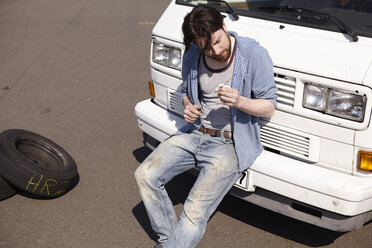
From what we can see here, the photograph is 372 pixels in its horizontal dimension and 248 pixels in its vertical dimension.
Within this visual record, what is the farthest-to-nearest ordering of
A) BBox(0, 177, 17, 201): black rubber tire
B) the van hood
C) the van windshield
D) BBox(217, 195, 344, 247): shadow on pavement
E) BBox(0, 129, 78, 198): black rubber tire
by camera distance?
BBox(0, 177, 17, 201): black rubber tire → BBox(0, 129, 78, 198): black rubber tire → BBox(217, 195, 344, 247): shadow on pavement → the van windshield → the van hood

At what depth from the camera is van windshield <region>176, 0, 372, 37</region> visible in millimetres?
3243

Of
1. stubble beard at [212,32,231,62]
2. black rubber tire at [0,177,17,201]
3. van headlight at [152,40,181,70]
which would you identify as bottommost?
black rubber tire at [0,177,17,201]

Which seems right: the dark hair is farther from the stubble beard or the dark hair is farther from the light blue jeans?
the light blue jeans

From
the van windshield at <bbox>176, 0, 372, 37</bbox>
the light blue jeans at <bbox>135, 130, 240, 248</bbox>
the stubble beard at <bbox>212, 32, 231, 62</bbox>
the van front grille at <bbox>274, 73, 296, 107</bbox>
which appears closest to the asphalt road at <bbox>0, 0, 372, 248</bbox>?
the light blue jeans at <bbox>135, 130, 240, 248</bbox>

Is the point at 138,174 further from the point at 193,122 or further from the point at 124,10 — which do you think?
the point at 124,10

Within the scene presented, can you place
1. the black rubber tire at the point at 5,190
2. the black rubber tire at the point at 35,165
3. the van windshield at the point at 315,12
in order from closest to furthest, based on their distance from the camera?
1. the van windshield at the point at 315,12
2. the black rubber tire at the point at 35,165
3. the black rubber tire at the point at 5,190

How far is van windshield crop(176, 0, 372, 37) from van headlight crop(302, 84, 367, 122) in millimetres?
450

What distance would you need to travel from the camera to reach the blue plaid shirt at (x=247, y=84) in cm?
307

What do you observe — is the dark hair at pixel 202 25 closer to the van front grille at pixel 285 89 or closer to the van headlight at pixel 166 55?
the van front grille at pixel 285 89

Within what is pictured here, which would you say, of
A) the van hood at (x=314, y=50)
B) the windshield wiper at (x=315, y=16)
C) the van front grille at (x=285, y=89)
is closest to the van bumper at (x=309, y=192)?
the van front grille at (x=285, y=89)

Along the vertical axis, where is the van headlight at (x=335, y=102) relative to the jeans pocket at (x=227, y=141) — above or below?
above

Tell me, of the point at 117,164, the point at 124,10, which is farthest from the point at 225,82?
the point at 124,10

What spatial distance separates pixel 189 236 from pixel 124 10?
9244mm

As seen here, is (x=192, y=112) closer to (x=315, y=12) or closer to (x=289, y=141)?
(x=289, y=141)
